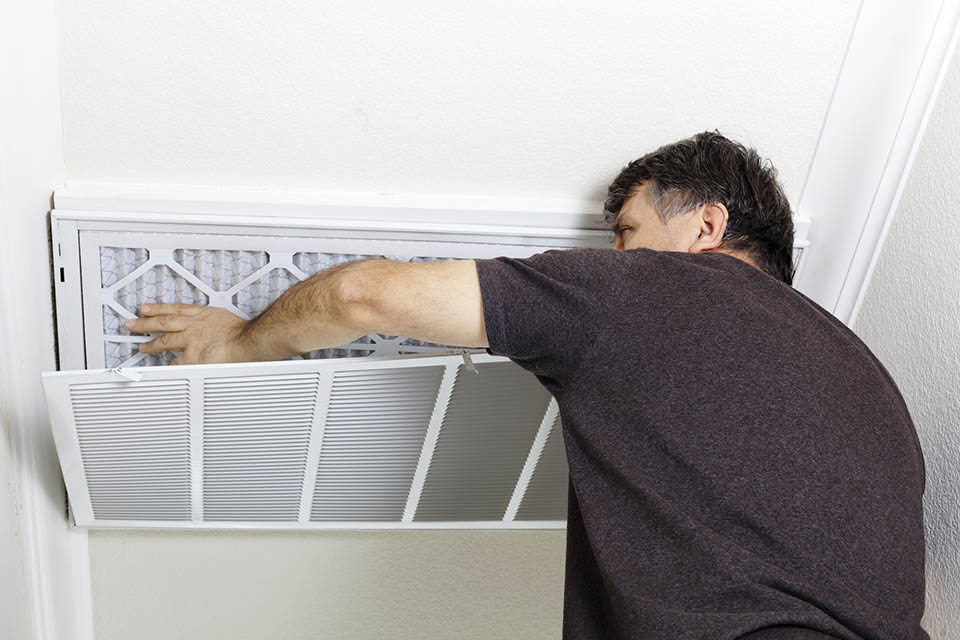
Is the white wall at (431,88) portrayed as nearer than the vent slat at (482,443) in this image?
Yes

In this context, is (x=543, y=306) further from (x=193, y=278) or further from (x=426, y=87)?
(x=193, y=278)

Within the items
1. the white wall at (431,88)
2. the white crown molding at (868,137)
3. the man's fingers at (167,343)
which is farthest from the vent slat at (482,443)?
the white crown molding at (868,137)

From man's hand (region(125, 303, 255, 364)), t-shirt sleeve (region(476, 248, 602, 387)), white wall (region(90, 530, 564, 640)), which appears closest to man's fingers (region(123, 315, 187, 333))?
man's hand (region(125, 303, 255, 364))

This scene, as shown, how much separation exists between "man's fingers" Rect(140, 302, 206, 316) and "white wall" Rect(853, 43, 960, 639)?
1.02 meters

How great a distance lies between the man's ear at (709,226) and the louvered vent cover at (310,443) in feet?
1.01

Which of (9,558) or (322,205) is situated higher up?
(322,205)

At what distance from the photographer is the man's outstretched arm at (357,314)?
3.07 feet

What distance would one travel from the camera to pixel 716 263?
1.00 meters

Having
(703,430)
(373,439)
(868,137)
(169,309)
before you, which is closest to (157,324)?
(169,309)

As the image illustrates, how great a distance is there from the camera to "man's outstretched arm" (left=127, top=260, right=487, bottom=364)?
94 cm

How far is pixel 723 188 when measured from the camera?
1.12 m

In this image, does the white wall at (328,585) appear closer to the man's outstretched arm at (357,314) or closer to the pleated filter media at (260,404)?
the pleated filter media at (260,404)

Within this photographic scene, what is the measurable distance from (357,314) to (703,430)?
16.3 inches

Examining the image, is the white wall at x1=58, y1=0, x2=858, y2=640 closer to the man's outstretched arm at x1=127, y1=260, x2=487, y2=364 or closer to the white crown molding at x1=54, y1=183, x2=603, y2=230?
the white crown molding at x1=54, y1=183, x2=603, y2=230
